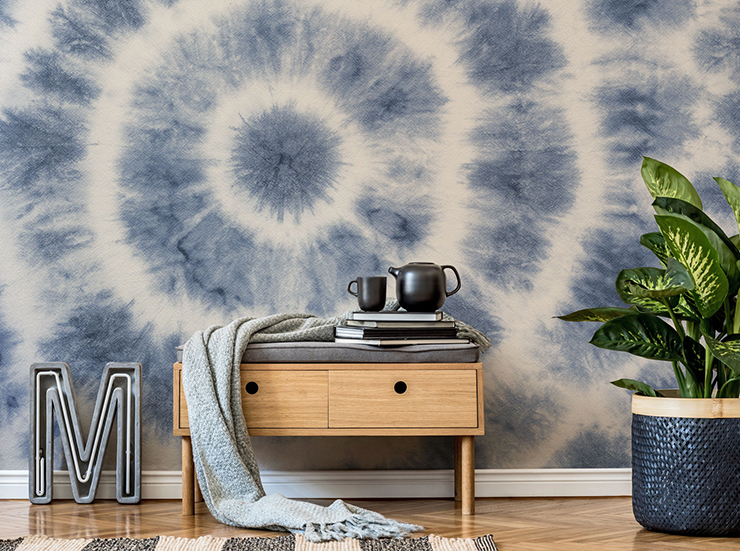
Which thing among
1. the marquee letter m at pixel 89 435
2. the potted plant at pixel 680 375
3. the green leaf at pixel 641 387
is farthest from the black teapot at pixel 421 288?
the marquee letter m at pixel 89 435

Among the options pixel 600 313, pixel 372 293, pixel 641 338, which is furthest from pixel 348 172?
pixel 641 338

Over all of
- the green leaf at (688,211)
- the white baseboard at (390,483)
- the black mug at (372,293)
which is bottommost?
the white baseboard at (390,483)

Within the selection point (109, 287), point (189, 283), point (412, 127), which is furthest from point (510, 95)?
point (109, 287)

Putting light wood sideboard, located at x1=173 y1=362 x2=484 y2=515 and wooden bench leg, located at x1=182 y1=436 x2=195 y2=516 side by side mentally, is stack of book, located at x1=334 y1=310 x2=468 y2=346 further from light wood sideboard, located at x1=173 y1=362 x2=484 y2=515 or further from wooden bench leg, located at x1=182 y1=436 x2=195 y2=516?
wooden bench leg, located at x1=182 y1=436 x2=195 y2=516

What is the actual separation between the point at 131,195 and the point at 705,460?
1.96 metres

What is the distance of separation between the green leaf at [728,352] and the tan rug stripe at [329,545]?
3.15 ft

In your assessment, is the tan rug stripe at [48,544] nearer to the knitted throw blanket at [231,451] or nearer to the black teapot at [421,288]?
the knitted throw blanket at [231,451]

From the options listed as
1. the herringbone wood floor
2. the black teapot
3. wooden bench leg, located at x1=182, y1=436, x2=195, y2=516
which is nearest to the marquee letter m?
the herringbone wood floor

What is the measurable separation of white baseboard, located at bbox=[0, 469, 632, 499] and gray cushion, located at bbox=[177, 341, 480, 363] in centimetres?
54

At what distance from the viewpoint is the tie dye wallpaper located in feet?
7.83

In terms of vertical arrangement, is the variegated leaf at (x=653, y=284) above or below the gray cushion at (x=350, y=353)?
above

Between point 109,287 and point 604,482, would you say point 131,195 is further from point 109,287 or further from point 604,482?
point 604,482

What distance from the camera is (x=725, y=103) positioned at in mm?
2486

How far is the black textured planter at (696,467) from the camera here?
174 centimetres
